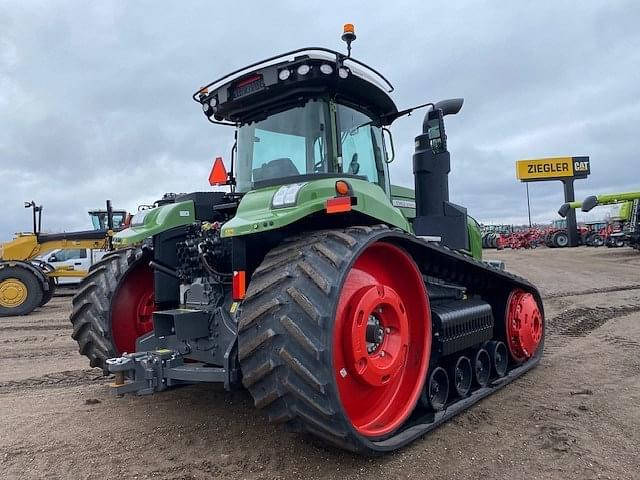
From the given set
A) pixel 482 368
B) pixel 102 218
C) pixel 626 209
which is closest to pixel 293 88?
pixel 482 368

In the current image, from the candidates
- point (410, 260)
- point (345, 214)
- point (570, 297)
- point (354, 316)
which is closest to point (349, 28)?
point (345, 214)

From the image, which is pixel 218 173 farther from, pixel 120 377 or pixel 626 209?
pixel 626 209

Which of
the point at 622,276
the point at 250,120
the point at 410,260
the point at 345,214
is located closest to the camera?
the point at 345,214

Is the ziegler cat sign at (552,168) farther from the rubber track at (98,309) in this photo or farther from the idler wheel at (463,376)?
the rubber track at (98,309)

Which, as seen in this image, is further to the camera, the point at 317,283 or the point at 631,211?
the point at 631,211

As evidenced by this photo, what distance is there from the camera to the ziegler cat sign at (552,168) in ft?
137

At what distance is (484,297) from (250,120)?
10.2 ft

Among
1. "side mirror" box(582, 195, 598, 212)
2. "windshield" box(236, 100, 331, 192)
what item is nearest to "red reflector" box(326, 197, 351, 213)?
"windshield" box(236, 100, 331, 192)

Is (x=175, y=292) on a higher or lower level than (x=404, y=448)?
higher

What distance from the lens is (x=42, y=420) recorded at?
4457mm

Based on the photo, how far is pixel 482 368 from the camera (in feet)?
16.9

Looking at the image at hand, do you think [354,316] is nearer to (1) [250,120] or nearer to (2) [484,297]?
(1) [250,120]

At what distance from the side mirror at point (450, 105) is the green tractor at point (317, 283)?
0.04ft

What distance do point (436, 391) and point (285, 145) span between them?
2385 millimetres
